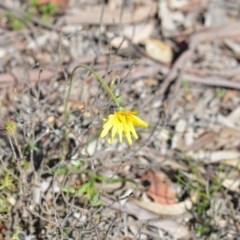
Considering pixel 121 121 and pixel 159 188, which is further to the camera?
pixel 159 188

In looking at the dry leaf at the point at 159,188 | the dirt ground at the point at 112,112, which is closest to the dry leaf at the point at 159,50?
the dirt ground at the point at 112,112

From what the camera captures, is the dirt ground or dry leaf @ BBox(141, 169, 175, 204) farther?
dry leaf @ BBox(141, 169, 175, 204)

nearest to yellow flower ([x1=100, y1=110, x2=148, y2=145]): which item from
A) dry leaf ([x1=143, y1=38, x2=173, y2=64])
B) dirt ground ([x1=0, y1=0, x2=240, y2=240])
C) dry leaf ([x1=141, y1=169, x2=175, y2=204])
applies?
dirt ground ([x1=0, y1=0, x2=240, y2=240])

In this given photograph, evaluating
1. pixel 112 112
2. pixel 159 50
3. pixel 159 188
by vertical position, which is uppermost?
pixel 112 112

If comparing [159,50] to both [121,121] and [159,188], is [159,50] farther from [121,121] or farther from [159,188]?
[121,121]

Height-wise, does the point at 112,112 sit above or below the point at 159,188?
above

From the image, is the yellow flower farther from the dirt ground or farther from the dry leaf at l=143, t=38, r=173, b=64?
the dry leaf at l=143, t=38, r=173, b=64

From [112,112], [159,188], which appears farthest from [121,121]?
[159,188]
